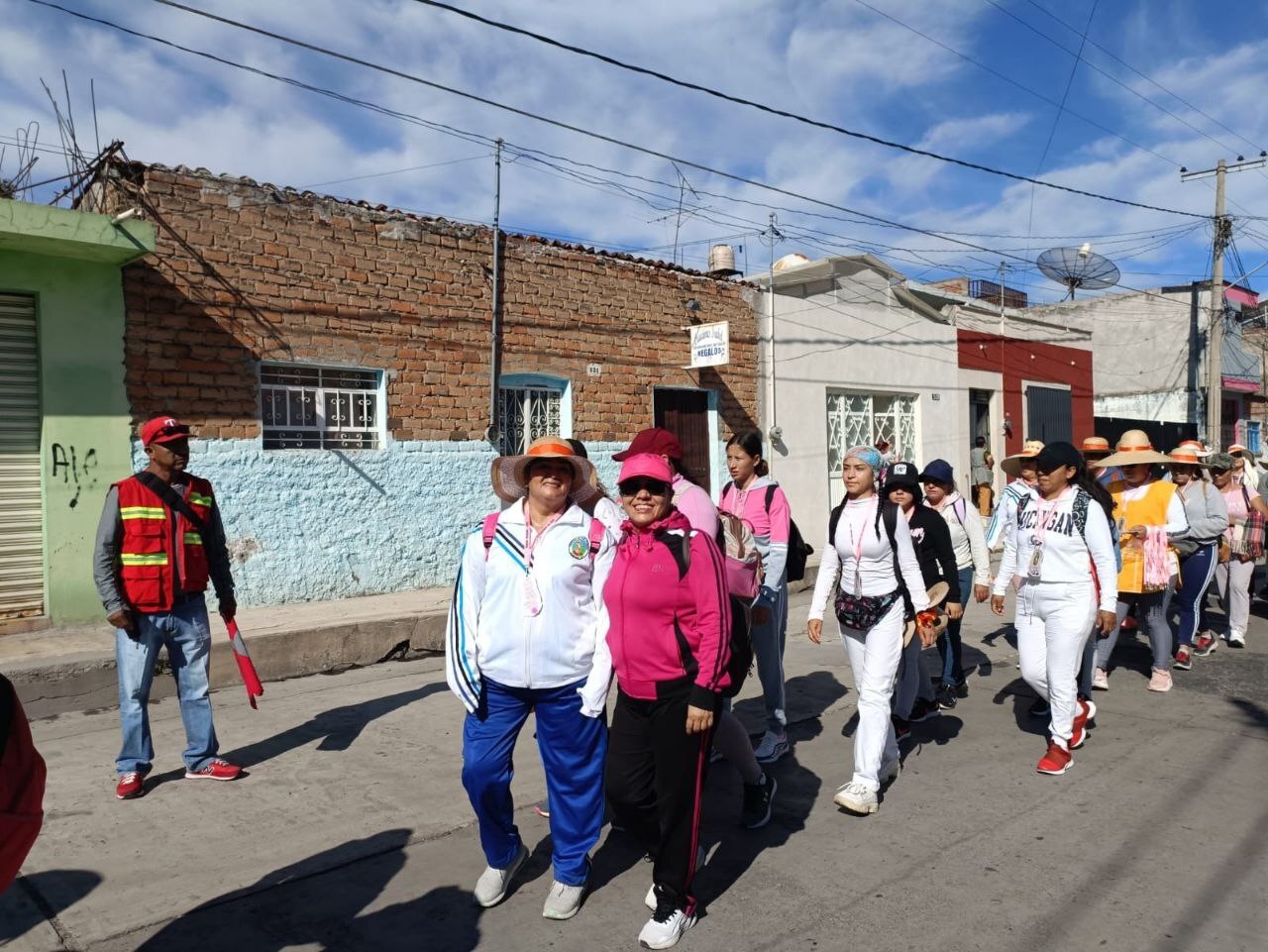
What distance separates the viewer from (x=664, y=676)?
3.33 metres

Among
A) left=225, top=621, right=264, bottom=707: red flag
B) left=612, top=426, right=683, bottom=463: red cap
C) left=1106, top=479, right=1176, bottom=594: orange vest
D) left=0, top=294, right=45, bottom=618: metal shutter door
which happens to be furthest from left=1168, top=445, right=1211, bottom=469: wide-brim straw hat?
left=0, top=294, right=45, bottom=618: metal shutter door

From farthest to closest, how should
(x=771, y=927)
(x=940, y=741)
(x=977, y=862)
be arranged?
1. (x=940, y=741)
2. (x=977, y=862)
3. (x=771, y=927)

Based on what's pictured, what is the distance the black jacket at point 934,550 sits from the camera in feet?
18.8

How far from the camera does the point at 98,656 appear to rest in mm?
6719

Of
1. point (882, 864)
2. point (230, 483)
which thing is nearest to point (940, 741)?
point (882, 864)

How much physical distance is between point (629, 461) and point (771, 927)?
172 centimetres

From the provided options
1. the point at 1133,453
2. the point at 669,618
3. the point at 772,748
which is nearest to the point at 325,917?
the point at 669,618

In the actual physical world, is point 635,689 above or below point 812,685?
above

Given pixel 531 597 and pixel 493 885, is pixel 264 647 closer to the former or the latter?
pixel 493 885

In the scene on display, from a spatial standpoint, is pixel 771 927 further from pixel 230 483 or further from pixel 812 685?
pixel 230 483

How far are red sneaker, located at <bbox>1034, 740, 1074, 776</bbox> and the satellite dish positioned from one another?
20.8 metres

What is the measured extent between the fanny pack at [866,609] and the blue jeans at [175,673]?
10.7ft

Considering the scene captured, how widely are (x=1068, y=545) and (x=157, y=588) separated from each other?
15.5ft

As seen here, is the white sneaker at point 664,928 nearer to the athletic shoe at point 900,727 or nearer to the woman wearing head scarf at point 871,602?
the woman wearing head scarf at point 871,602
